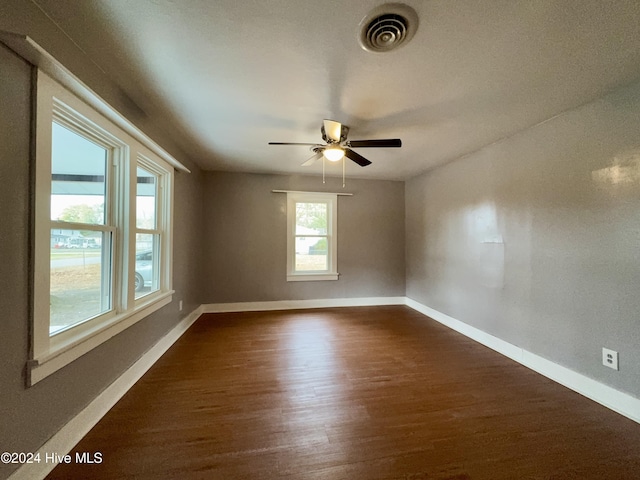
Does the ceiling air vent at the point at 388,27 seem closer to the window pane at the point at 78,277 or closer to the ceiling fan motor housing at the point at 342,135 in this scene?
the ceiling fan motor housing at the point at 342,135

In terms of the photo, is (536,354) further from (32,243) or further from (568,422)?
(32,243)

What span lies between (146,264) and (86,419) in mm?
1414

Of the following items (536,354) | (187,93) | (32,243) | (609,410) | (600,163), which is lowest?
(609,410)

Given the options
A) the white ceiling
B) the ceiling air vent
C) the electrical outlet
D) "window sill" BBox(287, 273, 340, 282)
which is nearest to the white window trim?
"window sill" BBox(287, 273, 340, 282)

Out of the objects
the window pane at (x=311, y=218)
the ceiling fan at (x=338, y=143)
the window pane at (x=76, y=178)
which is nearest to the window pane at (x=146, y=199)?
the window pane at (x=76, y=178)

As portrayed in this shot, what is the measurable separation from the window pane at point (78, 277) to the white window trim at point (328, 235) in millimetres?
2697

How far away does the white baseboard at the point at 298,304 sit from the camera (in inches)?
162

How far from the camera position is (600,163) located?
1.89 m

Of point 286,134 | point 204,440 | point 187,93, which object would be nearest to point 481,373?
point 204,440

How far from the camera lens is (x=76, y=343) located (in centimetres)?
145

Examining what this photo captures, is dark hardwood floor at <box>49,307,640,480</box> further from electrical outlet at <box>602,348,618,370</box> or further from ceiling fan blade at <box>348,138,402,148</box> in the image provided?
ceiling fan blade at <box>348,138,402,148</box>

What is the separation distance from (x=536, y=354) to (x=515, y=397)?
2.33 feet

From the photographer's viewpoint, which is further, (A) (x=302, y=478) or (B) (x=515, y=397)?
(B) (x=515, y=397)

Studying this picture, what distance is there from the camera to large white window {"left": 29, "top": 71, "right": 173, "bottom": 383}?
4.11ft
